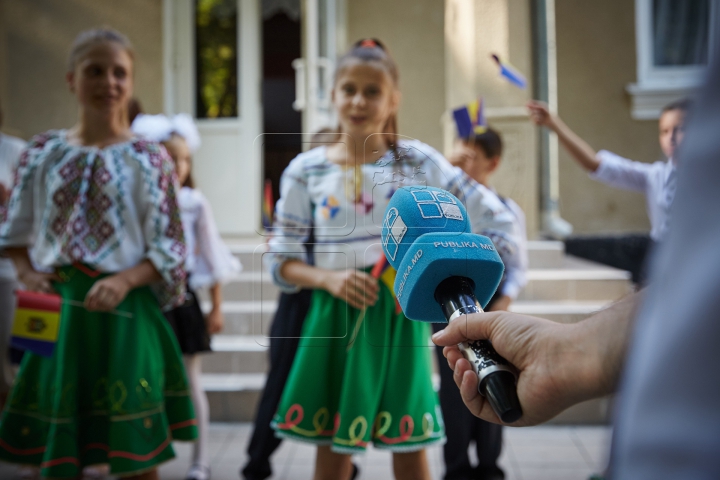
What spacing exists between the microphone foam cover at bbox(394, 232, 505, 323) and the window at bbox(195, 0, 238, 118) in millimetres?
5354

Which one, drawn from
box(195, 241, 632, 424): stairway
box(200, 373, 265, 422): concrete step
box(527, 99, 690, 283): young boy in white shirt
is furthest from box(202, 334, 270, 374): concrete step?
box(527, 99, 690, 283): young boy in white shirt

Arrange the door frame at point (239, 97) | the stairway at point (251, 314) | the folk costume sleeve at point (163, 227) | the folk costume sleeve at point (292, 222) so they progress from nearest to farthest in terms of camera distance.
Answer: the folk costume sleeve at point (292, 222) → the folk costume sleeve at point (163, 227) → the stairway at point (251, 314) → the door frame at point (239, 97)

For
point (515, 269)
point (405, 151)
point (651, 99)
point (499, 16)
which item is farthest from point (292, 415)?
point (651, 99)

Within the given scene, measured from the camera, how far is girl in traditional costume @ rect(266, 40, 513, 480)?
894mm

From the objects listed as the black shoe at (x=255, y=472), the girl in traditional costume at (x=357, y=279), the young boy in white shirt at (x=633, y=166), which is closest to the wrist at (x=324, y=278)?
the girl in traditional costume at (x=357, y=279)

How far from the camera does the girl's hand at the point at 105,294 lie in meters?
1.83

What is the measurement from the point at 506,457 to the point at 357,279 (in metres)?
2.39

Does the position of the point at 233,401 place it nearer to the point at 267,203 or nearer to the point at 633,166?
the point at 633,166

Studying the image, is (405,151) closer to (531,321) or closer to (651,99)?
(531,321)

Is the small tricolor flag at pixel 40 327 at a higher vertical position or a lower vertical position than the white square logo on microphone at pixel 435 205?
Result: lower

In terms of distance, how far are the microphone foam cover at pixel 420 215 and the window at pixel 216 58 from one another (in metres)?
5.32

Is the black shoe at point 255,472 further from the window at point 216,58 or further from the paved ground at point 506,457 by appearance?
the window at point 216,58

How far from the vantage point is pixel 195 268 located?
282cm

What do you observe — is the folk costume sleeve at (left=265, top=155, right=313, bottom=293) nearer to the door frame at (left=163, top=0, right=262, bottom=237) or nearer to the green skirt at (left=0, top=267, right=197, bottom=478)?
the green skirt at (left=0, top=267, right=197, bottom=478)
